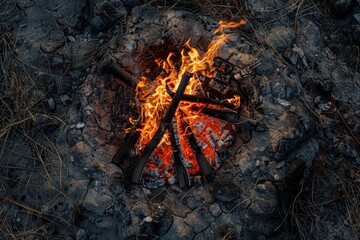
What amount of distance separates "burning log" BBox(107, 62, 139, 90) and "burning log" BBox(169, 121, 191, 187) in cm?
59

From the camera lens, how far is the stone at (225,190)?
A: 3137mm

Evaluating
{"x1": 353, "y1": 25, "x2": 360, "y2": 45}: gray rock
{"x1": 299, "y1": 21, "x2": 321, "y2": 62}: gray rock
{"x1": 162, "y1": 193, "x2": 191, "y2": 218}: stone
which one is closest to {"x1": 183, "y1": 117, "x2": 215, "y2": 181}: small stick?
{"x1": 162, "y1": 193, "x2": 191, "y2": 218}: stone

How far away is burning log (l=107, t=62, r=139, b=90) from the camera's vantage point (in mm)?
3426

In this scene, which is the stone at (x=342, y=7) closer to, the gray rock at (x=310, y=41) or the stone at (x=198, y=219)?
the gray rock at (x=310, y=41)

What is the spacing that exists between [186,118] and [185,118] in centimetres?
1

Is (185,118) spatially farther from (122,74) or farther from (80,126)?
(80,126)

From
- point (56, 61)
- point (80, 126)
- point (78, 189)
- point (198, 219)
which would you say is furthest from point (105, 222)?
point (56, 61)

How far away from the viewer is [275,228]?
10.4ft

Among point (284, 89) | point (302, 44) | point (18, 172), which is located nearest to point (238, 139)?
point (284, 89)

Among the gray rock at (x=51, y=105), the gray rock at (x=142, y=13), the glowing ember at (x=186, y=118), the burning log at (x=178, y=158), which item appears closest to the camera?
the burning log at (x=178, y=158)

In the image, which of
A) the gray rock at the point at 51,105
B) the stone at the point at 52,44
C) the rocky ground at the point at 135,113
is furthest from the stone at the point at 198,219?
the stone at the point at 52,44

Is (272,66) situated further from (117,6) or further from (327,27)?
(117,6)

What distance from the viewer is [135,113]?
3553 mm

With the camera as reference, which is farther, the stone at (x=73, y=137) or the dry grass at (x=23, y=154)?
the stone at (x=73, y=137)
